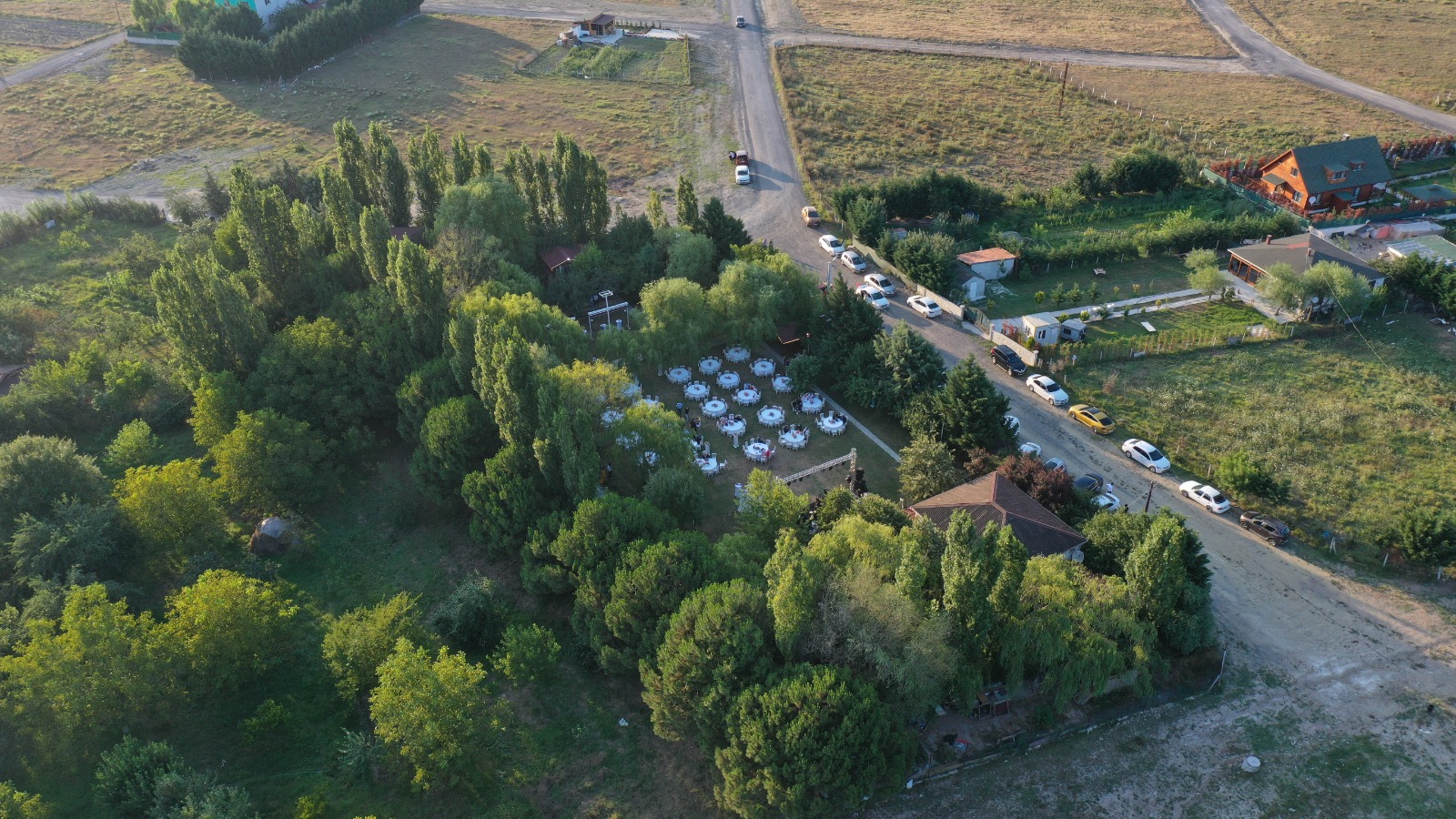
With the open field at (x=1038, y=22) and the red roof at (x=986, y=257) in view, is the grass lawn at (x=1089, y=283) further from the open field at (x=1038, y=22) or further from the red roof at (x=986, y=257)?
the open field at (x=1038, y=22)

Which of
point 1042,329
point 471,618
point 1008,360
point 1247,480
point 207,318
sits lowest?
point 471,618

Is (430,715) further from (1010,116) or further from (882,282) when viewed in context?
(1010,116)

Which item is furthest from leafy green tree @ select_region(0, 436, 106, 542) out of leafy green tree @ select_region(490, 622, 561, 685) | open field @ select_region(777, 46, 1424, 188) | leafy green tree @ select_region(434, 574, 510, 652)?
open field @ select_region(777, 46, 1424, 188)

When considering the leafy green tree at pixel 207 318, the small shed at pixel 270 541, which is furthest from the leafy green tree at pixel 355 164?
the small shed at pixel 270 541

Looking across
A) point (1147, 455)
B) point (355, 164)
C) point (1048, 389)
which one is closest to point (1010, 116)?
point (1048, 389)

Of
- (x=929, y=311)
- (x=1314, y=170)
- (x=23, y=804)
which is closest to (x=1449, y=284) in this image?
(x=1314, y=170)

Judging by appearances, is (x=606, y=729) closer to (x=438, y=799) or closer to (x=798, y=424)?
(x=438, y=799)

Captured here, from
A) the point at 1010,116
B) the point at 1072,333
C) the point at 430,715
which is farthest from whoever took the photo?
the point at 1010,116
